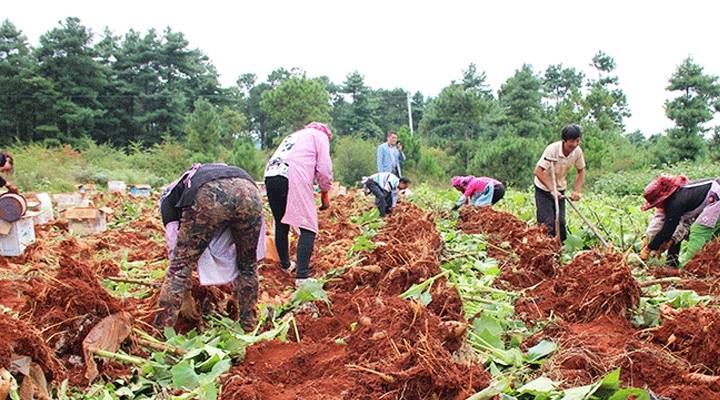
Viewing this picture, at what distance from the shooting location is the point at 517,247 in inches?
211

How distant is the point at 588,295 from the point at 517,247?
2.11 metres

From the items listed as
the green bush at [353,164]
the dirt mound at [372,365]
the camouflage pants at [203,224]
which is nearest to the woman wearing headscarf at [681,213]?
the dirt mound at [372,365]

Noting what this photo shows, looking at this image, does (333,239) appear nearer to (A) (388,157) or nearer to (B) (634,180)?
(A) (388,157)

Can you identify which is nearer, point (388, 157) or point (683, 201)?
point (683, 201)

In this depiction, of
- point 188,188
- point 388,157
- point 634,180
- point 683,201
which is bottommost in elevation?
point 634,180

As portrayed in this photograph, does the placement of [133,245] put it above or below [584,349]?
below

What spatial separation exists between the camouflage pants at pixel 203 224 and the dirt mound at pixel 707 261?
10.9 feet

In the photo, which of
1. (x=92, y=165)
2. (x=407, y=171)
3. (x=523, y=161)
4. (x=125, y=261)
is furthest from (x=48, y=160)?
(x=125, y=261)

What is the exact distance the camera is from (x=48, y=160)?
21.8 meters

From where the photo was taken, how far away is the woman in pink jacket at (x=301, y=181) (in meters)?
4.45

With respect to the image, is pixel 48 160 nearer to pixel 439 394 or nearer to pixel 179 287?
pixel 179 287

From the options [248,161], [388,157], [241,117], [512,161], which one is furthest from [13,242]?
[241,117]

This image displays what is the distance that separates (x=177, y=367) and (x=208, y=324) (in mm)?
994

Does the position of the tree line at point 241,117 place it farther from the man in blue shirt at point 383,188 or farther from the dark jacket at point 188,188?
the dark jacket at point 188,188
